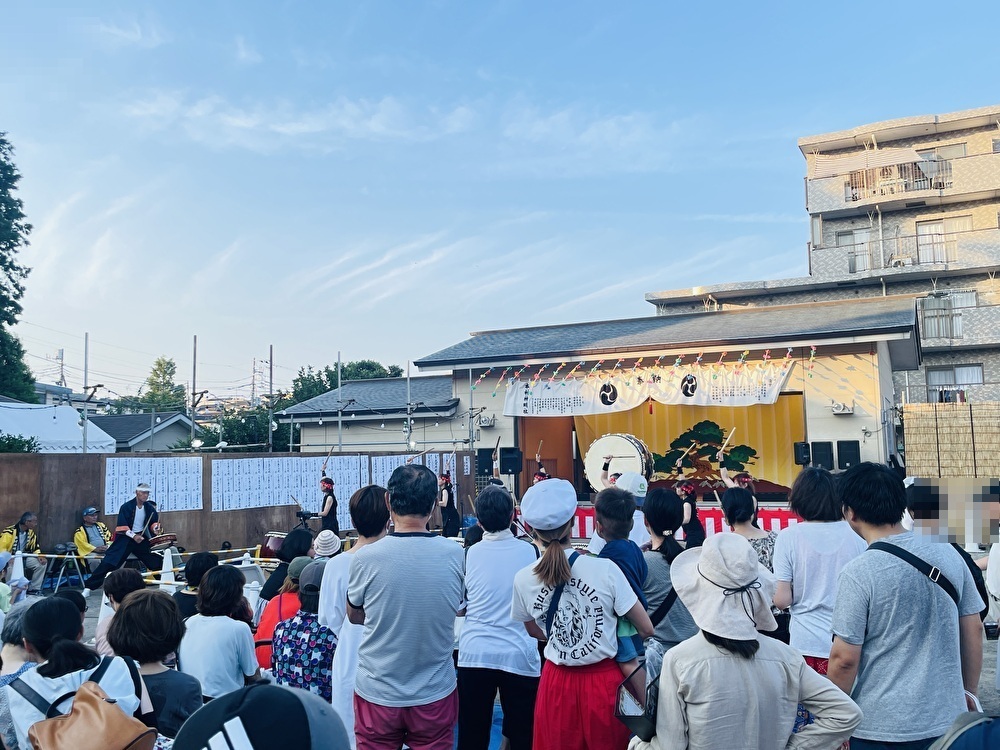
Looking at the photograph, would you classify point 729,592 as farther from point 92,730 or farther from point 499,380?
point 499,380

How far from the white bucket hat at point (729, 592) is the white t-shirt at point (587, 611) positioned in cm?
65

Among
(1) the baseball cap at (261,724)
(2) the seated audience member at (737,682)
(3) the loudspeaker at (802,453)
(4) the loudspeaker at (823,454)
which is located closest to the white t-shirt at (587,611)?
(2) the seated audience member at (737,682)

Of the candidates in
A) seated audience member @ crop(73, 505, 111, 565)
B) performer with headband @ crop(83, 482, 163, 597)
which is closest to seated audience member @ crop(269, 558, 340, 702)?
performer with headband @ crop(83, 482, 163, 597)

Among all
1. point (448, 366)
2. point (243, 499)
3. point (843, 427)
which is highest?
point (448, 366)

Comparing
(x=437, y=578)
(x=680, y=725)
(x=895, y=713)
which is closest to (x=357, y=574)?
(x=437, y=578)

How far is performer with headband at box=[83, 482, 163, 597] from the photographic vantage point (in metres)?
8.75

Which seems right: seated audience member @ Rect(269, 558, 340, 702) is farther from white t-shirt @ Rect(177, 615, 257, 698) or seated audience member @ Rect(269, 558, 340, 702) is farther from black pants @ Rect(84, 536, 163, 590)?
black pants @ Rect(84, 536, 163, 590)

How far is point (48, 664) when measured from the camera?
2.54 meters

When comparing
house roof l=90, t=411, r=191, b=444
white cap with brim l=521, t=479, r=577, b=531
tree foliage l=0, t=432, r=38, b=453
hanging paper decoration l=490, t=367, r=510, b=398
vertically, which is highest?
hanging paper decoration l=490, t=367, r=510, b=398

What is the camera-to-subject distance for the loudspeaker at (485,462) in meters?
16.8

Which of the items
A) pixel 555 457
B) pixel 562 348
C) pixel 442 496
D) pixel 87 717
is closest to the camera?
pixel 87 717

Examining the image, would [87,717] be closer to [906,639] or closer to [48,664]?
[48,664]

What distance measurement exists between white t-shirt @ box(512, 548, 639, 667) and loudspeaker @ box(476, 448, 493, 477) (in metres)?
13.9

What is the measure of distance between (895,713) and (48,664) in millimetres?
2963
